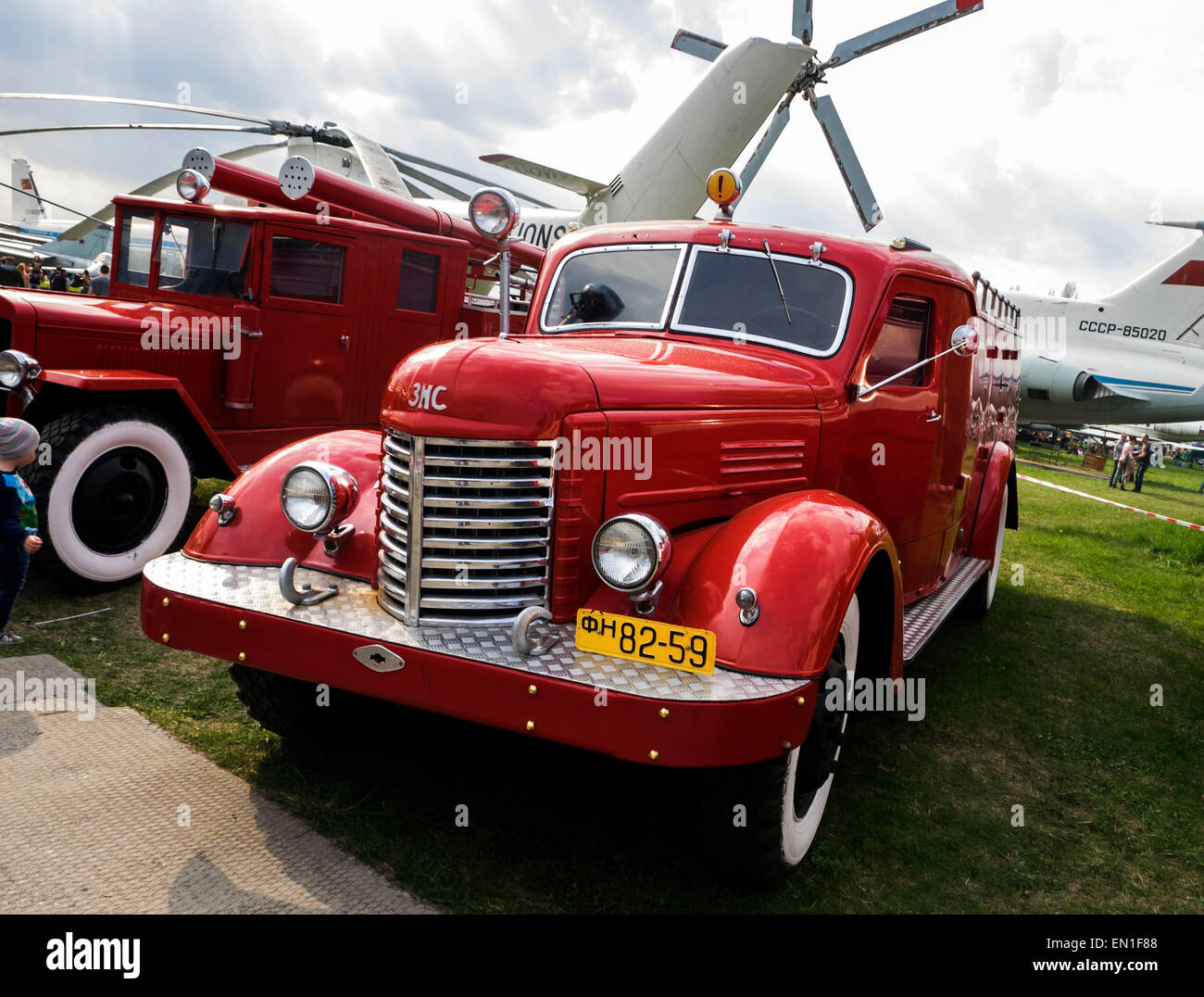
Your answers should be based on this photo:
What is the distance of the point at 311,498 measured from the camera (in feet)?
10.4

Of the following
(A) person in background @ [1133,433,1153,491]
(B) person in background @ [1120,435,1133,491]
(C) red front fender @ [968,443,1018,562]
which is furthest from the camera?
(B) person in background @ [1120,435,1133,491]

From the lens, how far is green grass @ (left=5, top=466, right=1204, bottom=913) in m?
3.02

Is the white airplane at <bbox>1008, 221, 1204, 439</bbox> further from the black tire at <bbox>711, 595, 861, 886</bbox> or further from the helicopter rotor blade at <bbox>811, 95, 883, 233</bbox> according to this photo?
the black tire at <bbox>711, 595, 861, 886</bbox>

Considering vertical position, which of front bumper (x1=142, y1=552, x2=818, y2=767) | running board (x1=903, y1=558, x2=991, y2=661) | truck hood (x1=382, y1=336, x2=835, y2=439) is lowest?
running board (x1=903, y1=558, x2=991, y2=661)

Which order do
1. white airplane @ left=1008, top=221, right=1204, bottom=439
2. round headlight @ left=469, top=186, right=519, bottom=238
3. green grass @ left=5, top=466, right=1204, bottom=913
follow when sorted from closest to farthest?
green grass @ left=5, top=466, right=1204, bottom=913, round headlight @ left=469, top=186, right=519, bottom=238, white airplane @ left=1008, top=221, right=1204, bottom=439

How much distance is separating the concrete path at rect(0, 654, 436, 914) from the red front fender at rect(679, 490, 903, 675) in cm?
127

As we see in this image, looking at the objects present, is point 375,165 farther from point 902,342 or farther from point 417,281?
point 902,342

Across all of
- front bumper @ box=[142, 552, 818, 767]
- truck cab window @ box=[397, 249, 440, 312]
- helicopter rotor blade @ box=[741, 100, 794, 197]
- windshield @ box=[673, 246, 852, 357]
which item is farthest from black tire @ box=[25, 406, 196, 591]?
helicopter rotor blade @ box=[741, 100, 794, 197]

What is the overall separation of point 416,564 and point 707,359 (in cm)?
144

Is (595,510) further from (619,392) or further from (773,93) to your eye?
(773,93)

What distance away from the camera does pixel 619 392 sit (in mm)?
2906

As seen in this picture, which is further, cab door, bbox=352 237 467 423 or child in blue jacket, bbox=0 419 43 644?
cab door, bbox=352 237 467 423

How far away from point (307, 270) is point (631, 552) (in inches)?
195
